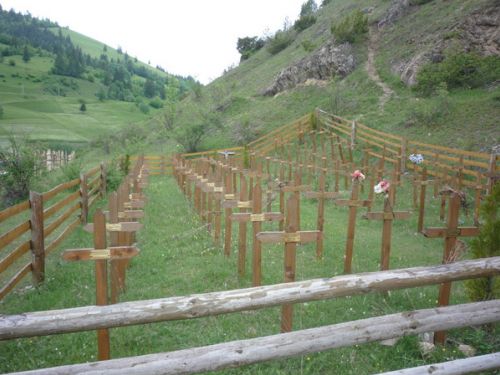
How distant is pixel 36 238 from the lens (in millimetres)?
6012

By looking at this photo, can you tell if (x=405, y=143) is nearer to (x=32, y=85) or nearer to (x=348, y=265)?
(x=348, y=265)

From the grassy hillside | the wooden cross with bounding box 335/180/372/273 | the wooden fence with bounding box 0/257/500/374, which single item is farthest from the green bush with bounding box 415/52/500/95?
the grassy hillside

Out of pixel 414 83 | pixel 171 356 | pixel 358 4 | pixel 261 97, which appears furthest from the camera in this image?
pixel 358 4

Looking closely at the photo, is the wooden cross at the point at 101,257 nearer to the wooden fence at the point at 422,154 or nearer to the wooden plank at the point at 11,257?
the wooden plank at the point at 11,257

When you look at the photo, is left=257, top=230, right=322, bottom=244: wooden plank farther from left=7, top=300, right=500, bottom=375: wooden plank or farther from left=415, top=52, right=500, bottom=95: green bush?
left=415, top=52, right=500, bottom=95: green bush

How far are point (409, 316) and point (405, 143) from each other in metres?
13.7

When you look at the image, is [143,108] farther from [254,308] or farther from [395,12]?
[254,308]

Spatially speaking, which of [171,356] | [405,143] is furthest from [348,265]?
[405,143]

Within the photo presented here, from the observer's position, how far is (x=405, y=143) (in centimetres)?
1556

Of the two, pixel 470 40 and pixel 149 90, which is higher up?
pixel 149 90

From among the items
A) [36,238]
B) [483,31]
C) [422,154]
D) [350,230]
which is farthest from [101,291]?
[483,31]

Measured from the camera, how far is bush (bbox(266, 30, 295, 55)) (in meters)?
49.8

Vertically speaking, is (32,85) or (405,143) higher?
(32,85)

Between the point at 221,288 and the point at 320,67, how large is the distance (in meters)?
30.3
